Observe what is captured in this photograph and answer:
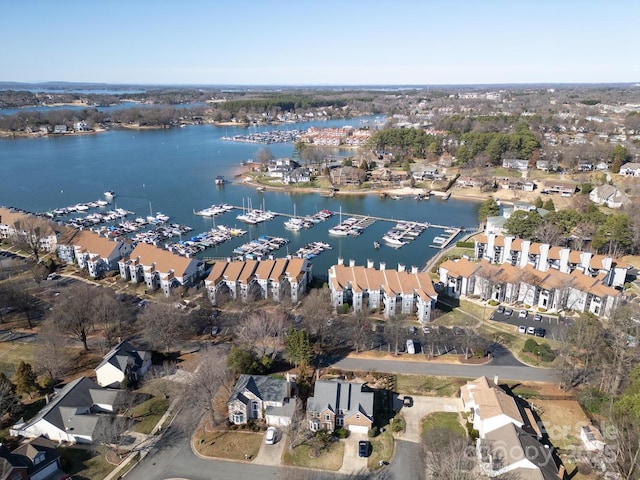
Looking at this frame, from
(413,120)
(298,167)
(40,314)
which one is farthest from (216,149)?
(40,314)

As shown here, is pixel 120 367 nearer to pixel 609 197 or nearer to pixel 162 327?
pixel 162 327

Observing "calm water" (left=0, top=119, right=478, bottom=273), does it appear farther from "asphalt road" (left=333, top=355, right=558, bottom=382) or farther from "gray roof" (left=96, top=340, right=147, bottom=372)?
"gray roof" (left=96, top=340, right=147, bottom=372)

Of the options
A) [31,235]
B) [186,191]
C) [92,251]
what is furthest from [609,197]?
[31,235]

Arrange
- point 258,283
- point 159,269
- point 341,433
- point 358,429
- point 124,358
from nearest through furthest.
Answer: point 341,433 < point 358,429 < point 124,358 < point 258,283 < point 159,269

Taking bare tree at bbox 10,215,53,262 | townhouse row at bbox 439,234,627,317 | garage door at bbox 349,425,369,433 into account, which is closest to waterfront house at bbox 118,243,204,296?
bare tree at bbox 10,215,53,262

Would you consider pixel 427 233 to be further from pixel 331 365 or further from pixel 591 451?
pixel 591 451

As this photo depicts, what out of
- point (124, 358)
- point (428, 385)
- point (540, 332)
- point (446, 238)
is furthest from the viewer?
point (446, 238)
